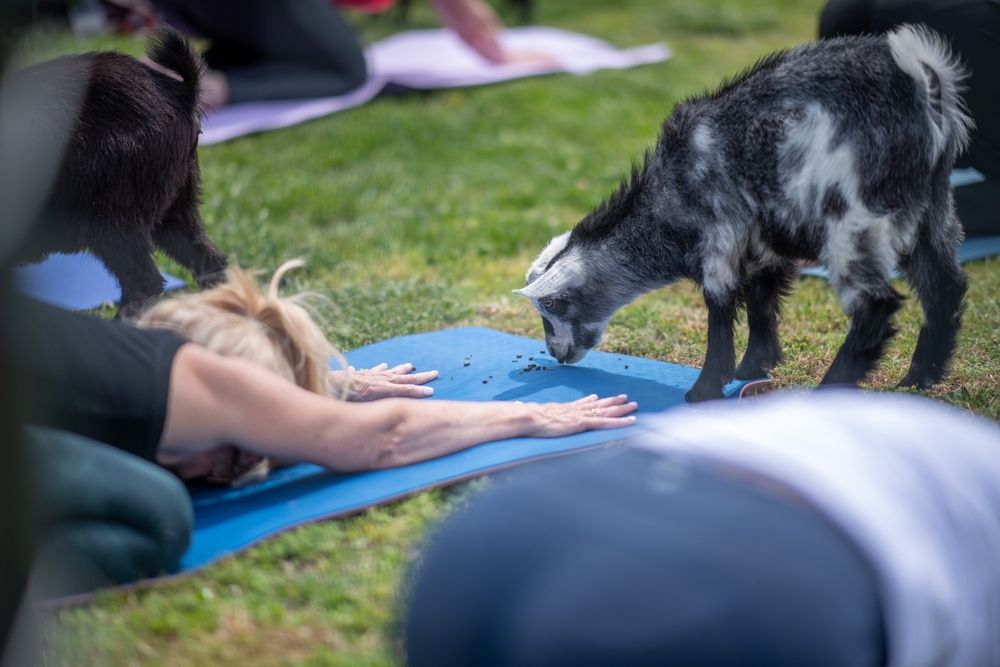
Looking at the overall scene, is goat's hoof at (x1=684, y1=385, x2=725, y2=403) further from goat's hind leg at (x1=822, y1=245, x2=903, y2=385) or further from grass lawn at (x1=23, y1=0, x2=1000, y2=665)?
grass lawn at (x1=23, y1=0, x2=1000, y2=665)

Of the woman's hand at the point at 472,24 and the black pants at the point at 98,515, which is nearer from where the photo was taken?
the black pants at the point at 98,515

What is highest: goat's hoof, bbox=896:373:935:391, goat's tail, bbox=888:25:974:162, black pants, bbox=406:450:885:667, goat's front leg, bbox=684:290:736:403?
goat's tail, bbox=888:25:974:162

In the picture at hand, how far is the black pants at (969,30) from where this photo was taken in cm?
491

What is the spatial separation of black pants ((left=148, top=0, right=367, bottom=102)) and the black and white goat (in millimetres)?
4732

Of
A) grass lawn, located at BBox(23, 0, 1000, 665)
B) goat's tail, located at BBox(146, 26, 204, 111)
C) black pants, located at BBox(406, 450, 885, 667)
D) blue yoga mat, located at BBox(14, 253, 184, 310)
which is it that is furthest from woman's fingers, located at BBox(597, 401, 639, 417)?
blue yoga mat, located at BBox(14, 253, 184, 310)

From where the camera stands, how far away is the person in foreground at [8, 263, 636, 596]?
2.79m

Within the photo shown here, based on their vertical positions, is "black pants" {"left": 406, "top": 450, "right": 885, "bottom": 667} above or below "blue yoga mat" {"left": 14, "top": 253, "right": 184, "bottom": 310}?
above

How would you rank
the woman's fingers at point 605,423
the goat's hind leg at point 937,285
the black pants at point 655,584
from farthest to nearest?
the goat's hind leg at point 937,285, the woman's fingers at point 605,423, the black pants at point 655,584

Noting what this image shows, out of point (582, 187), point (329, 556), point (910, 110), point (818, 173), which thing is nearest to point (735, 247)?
point (818, 173)

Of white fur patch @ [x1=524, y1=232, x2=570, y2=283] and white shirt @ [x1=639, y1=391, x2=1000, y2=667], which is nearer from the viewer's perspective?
white shirt @ [x1=639, y1=391, x2=1000, y2=667]

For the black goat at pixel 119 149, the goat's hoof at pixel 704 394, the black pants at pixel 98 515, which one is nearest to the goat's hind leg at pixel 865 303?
the goat's hoof at pixel 704 394

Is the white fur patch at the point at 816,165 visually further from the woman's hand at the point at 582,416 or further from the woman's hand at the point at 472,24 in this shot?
the woman's hand at the point at 472,24

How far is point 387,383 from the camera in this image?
414 centimetres

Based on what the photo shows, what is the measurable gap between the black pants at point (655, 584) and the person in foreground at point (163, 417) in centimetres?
98
